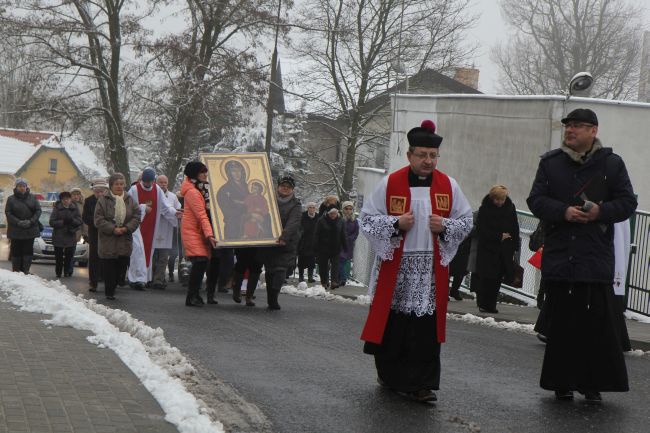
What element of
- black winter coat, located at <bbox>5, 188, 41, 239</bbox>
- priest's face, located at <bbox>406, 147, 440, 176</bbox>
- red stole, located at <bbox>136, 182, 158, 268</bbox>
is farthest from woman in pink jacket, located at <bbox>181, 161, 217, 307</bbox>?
priest's face, located at <bbox>406, 147, 440, 176</bbox>

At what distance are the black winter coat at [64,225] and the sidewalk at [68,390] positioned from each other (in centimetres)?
1201

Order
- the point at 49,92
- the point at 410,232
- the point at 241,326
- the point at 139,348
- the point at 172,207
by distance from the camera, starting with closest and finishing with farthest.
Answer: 1. the point at 410,232
2. the point at 139,348
3. the point at 241,326
4. the point at 172,207
5. the point at 49,92

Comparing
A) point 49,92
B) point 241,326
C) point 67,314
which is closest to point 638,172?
point 241,326

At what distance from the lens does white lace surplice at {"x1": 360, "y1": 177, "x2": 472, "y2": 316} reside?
25.6 feet

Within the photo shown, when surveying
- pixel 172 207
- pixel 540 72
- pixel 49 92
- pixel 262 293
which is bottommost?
pixel 262 293

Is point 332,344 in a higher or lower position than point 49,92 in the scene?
lower

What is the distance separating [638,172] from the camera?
73.7 ft

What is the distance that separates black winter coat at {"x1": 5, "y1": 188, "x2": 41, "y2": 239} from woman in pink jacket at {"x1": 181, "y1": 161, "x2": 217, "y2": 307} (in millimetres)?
5680

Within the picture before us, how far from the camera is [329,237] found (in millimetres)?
22844

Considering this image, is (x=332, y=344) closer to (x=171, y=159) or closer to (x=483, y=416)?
(x=483, y=416)

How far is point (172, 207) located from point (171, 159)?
18.2 metres

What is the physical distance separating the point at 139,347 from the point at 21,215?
11.6 metres

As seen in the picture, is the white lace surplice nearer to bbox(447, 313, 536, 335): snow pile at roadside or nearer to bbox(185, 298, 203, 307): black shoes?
bbox(447, 313, 536, 335): snow pile at roadside

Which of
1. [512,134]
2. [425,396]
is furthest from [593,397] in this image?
[512,134]
